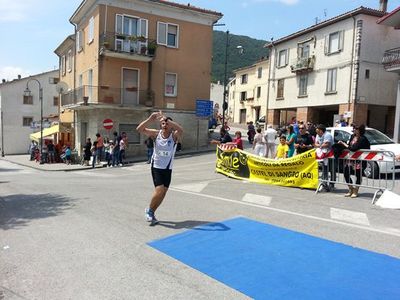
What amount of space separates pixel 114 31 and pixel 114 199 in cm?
2008

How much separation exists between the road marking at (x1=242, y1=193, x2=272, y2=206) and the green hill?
81215 mm

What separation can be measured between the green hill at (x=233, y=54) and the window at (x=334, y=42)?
56.7 m

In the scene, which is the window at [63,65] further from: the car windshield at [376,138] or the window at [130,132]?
the car windshield at [376,138]

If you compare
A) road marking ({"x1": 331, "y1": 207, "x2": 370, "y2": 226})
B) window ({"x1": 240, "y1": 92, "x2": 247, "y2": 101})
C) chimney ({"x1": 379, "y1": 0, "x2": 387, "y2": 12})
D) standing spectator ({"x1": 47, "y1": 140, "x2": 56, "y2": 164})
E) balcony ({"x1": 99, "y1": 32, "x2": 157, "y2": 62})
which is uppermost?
chimney ({"x1": 379, "y1": 0, "x2": 387, "y2": 12})

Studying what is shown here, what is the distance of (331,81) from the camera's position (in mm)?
32750

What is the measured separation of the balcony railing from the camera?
2692cm

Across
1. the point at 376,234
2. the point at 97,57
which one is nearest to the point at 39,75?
the point at 97,57

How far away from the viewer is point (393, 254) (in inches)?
211

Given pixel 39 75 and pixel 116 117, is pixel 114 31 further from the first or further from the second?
pixel 39 75

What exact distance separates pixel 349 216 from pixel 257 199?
2.39 metres

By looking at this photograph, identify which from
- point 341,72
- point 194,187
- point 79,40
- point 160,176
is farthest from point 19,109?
point 160,176

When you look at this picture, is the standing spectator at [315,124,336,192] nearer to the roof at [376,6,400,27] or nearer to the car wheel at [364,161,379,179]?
the car wheel at [364,161,379,179]

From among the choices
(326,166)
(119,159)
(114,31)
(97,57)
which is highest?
(114,31)

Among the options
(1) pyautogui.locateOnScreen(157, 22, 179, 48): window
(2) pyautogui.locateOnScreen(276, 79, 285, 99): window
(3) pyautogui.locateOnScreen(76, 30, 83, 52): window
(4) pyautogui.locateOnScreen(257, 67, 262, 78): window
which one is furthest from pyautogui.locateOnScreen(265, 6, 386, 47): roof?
(3) pyautogui.locateOnScreen(76, 30, 83, 52): window
